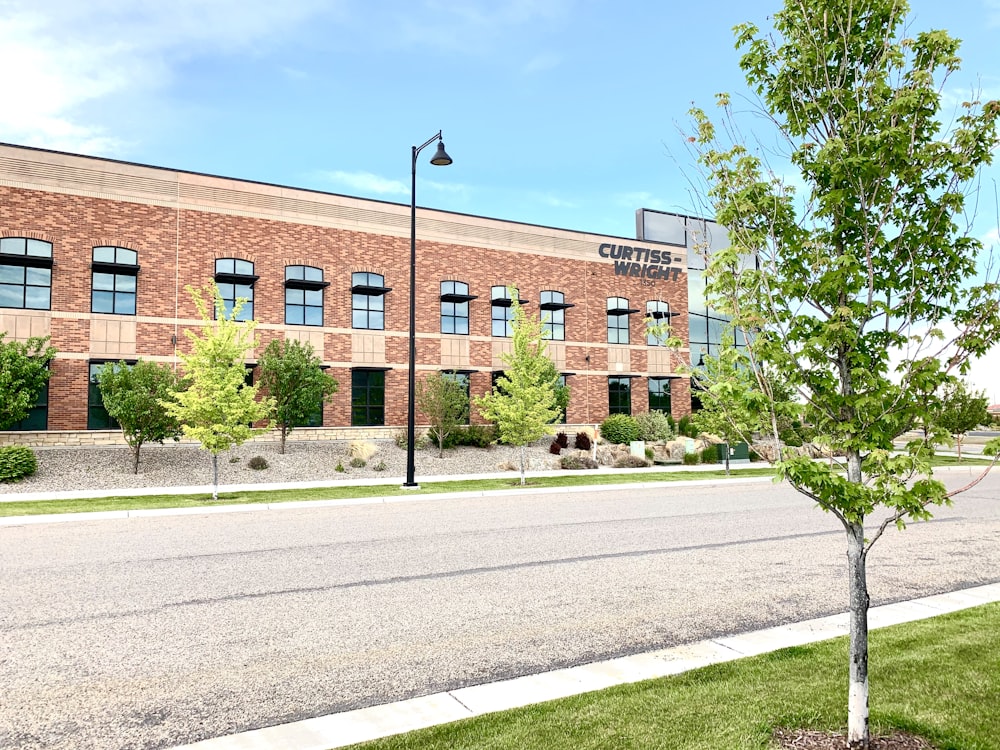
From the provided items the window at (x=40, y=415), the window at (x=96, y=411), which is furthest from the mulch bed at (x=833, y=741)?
the window at (x=40, y=415)

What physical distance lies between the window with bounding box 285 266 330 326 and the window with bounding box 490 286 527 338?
26.5 feet

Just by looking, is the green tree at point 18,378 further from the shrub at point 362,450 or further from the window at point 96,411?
the shrub at point 362,450

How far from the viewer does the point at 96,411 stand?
25891mm

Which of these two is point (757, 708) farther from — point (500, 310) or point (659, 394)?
point (659, 394)

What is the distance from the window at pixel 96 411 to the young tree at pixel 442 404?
37.4ft

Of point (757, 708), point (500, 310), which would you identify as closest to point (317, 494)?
point (757, 708)

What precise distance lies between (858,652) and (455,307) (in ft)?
98.1

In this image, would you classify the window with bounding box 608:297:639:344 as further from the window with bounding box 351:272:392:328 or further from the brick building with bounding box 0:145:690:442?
the window with bounding box 351:272:392:328

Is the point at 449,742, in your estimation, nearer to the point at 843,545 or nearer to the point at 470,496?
the point at 843,545

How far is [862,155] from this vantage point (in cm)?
400

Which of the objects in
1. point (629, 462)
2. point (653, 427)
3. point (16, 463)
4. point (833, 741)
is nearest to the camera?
point (833, 741)

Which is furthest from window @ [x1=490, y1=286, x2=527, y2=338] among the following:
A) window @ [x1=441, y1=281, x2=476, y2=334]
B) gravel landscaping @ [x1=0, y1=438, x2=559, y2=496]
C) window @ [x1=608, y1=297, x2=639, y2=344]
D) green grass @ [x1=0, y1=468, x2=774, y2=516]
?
green grass @ [x1=0, y1=468, x2=774, y2=516]

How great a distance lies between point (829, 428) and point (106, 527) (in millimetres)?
13063

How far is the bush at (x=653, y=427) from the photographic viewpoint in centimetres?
3438
